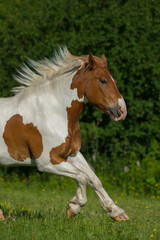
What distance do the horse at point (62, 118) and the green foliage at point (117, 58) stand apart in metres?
4.01

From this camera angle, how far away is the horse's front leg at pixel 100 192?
5.25m

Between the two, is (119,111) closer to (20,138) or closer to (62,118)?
(62,118)

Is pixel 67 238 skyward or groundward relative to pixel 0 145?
groundward

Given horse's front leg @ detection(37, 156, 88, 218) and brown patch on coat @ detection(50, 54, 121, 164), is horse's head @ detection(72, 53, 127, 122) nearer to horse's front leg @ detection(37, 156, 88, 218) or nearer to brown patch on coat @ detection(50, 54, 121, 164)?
brown patch on coat @ detection(50, 54, 121, 164)

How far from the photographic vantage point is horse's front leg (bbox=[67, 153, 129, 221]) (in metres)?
5.25

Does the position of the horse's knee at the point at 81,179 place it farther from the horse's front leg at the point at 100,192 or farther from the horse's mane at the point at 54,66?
the horse's mane at the point at 54,66

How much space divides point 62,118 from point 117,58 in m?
4.52

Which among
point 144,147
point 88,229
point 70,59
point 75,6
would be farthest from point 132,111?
point 88,229

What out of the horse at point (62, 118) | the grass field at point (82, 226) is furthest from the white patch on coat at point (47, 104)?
the grass field at point (82, 226)

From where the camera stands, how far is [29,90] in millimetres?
5652

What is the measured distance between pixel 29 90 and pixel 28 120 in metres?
0.45

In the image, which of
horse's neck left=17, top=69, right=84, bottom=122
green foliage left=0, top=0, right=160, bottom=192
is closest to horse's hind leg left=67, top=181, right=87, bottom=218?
horse's neck left=17, top=69, right=84, bottom=122

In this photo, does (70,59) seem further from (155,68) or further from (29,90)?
(155,68)

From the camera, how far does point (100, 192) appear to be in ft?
17.5
